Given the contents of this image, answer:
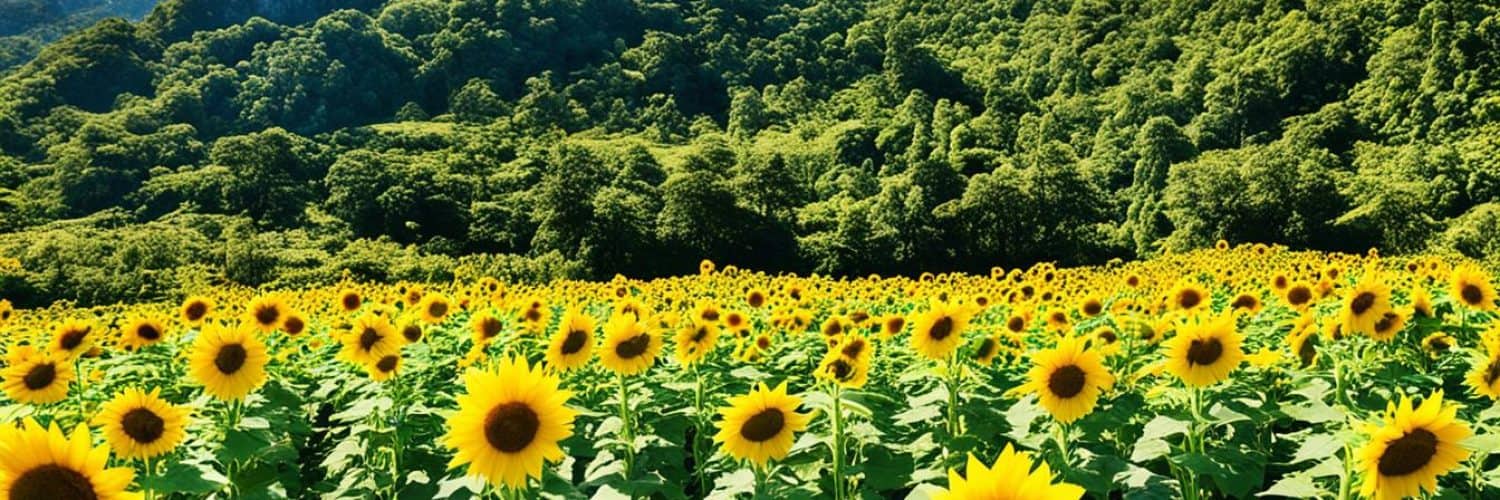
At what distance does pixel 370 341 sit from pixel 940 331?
107 inches

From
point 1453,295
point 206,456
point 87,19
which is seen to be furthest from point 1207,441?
point 87,19

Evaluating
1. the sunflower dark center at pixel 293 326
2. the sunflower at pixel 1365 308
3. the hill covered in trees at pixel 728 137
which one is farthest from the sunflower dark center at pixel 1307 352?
the hill covered in trees at pixel 728 137

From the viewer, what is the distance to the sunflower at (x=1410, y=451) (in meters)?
2.31

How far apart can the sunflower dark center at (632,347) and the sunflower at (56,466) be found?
2.07 meters

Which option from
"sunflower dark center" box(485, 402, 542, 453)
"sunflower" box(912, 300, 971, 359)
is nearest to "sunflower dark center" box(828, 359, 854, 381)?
"sunflower" box(912, 300, 971, 359)

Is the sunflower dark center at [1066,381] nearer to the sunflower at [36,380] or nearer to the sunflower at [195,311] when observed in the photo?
the sunflower at [36,380]

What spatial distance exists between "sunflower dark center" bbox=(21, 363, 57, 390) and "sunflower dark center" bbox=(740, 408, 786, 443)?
3.32 metres

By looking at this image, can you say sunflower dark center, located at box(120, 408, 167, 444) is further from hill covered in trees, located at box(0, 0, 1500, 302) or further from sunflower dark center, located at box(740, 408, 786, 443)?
hill covered in trees, located at box(0, 0, 1500, 302)

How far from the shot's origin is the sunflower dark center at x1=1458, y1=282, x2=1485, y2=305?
15.9ft

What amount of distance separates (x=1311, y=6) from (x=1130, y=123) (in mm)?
19421

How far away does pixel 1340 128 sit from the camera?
5547cm

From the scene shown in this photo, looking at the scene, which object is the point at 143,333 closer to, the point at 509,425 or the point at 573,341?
the point at 573,341

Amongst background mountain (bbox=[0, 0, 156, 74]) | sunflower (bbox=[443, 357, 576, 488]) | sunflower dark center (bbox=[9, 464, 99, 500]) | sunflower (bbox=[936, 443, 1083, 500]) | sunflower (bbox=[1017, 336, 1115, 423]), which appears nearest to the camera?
sunflower (bbox=[936, 443, 1083, 500])

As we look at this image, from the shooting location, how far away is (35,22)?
406ft
